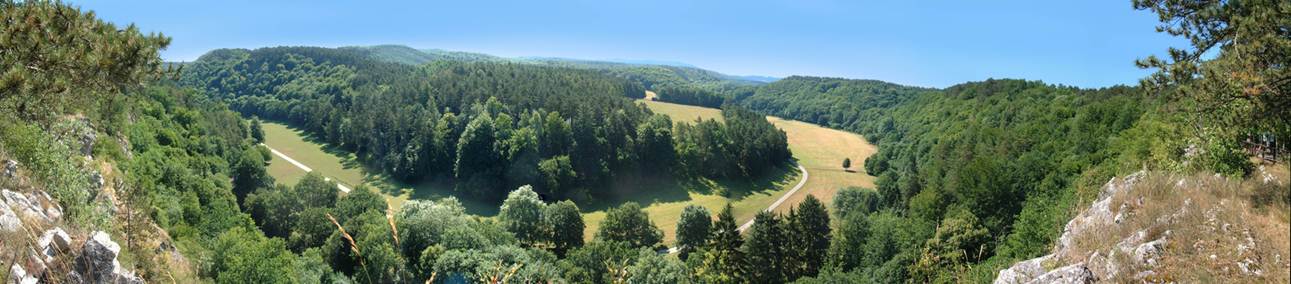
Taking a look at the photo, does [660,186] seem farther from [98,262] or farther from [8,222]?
[8,222]

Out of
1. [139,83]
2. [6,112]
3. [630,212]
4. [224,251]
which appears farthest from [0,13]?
[630,212]

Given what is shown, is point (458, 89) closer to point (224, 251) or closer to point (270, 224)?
point (270, 224)

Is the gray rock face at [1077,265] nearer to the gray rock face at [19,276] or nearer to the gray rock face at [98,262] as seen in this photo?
the gray rock face at [19,276]

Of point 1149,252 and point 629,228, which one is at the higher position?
point 1149,252

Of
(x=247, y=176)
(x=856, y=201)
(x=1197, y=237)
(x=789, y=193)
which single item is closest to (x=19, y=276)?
(x=1197, y=237)

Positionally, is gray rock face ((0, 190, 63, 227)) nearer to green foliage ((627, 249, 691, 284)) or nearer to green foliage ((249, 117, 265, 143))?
green foliage ((627, 249, 691, 284))

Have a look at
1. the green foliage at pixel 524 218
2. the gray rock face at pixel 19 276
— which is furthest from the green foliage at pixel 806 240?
the gray rock face at pixel 19 276
